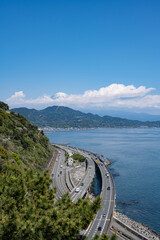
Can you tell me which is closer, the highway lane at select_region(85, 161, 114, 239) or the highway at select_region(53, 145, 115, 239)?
the highway lane at select_region(85, 161, 114, 239)

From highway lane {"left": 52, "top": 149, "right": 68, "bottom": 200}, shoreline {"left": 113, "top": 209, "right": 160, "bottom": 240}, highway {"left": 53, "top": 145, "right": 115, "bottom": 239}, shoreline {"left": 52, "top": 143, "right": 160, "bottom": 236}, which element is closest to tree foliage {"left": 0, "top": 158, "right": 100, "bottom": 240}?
highway {"left": 53, "top": 145, "right": 115, "bottom": 239}

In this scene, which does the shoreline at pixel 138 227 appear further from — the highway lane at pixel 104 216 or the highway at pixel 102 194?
the highway at pixel 102 194

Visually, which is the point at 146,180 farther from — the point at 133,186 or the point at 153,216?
the point at 153,216

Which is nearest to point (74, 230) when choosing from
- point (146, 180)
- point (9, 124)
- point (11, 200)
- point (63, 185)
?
point (11, 200)

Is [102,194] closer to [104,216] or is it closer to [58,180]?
[104,216]

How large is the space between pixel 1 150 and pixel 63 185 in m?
20.8

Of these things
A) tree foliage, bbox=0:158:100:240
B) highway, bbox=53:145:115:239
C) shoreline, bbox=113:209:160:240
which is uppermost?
tree foliage, bbox=0:158:100:240

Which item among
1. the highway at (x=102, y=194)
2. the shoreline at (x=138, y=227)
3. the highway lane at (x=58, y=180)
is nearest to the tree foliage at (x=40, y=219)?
the highway at (x=102, y=194)

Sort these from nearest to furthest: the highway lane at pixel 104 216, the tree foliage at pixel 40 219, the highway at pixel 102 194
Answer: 1. the tree foliage at pixel 40 219
2. the highway lane at pixel 104 216
3. the highway at pixel 102 194

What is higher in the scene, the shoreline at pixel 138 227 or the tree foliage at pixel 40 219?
the tree foliage at pixel 40 219

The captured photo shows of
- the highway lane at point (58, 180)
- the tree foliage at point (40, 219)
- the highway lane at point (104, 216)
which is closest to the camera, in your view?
the tree foliage at point (40, 219)

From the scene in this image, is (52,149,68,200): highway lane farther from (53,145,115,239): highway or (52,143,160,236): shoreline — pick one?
(52,143,160,236): shoreline

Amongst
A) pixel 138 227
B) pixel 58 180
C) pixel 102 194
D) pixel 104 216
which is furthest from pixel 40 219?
pixel 58 180

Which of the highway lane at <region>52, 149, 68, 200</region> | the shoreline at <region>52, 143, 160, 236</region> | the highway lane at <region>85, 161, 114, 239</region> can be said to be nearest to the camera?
the highway lane at <region>85, 161, 114, 239</region>
